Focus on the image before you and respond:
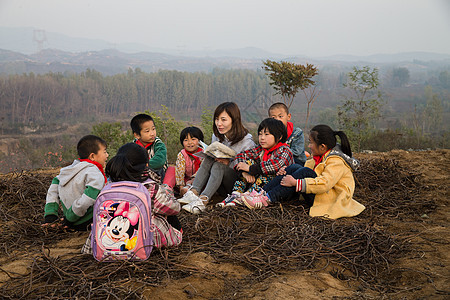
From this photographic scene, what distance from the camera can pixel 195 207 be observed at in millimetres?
4066

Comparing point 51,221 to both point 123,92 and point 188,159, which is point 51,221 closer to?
point 188,159

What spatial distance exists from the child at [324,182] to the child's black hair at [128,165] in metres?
1.66

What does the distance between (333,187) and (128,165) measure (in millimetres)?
2399

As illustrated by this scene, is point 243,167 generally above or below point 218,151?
below

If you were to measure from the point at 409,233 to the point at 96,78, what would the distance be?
3593cm

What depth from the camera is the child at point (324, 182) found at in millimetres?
3848

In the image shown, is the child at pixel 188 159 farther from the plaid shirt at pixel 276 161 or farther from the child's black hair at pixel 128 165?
the child's black hair at pixel 128 165

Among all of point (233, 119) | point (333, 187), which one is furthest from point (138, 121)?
point (333, 187)

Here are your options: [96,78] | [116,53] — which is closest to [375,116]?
[96,78]

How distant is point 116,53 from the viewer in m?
65.4

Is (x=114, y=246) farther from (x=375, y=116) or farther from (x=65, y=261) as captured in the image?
(x=375, y=116)

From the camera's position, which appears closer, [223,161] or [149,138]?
[223,161]

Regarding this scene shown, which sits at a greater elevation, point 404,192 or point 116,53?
point 116,53

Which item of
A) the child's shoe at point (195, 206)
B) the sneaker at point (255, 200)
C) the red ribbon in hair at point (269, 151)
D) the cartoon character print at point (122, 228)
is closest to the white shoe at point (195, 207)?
the child's shoe at point (195, 206)
